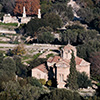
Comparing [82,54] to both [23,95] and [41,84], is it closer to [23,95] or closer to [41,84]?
[41,84]


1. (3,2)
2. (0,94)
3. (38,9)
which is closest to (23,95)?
(0,94)

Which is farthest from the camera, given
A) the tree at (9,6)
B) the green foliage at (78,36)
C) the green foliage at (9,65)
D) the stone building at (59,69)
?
the tree at (9,6)

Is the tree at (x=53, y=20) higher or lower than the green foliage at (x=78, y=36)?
higher

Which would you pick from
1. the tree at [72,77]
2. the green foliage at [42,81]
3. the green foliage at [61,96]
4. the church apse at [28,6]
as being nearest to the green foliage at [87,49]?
the green foliage at [42,81]

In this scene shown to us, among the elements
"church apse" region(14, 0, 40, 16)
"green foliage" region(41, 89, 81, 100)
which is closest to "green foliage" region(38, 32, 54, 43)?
"church apse" region(14, 0, 40, 16)

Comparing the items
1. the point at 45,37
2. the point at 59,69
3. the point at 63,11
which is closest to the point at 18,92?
the point at 59,69

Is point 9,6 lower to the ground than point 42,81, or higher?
higher

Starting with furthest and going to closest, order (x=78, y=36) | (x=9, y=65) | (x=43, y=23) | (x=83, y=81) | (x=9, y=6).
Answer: (x=9, y=6)
(x=43, y=23)
(x=78, y=36)
(x=9, y=65)
(x=83, y=81)

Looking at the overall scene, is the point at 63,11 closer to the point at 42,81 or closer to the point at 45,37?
the point at 45,37

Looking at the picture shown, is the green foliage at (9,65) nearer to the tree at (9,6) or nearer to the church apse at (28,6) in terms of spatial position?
the church apse at (28,6)
